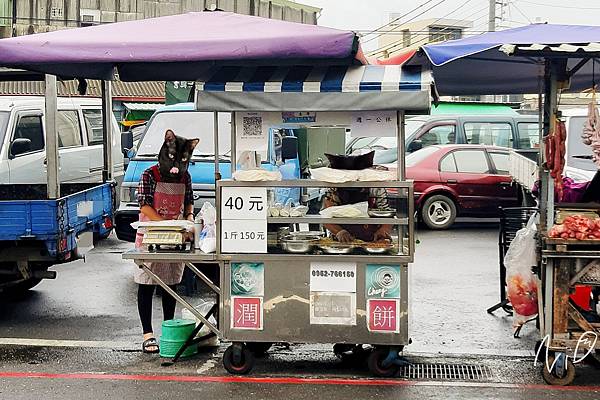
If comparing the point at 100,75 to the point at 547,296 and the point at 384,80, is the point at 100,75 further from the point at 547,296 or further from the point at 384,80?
the point at 547,296

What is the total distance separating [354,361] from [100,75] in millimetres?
3464

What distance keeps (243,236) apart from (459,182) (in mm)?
8894

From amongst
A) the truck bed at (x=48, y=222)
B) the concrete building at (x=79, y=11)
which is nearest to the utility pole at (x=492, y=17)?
the concrete building at (x=79, y=11)

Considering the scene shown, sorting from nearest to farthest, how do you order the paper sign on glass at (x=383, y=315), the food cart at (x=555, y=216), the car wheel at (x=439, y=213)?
the food cart at (x=555, y=216) → the paper sign on glass at (x=383, y=315) → the car wheel at (x=439, y=213)

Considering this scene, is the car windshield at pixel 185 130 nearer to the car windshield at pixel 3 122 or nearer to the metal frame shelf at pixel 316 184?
the car windshield at pixel 3 122

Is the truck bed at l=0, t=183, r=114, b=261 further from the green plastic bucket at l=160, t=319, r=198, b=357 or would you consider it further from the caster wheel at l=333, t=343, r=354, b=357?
the caster wheel at l=333, t=343, r=354, b=357

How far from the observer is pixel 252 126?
6.68 m

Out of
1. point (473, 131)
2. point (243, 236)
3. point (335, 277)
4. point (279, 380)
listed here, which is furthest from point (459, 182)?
point (279, 380)

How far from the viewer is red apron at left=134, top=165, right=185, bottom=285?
714cm

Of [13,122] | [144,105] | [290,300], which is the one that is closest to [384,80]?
[290,300]

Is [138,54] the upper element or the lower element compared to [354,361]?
upper

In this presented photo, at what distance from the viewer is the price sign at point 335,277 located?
254 inches

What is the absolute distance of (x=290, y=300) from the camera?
6484 mm

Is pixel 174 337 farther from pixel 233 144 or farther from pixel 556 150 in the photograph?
pixel 556 150
